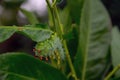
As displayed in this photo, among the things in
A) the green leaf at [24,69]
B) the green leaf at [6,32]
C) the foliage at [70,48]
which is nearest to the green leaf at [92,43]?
the foliage at [70,48]

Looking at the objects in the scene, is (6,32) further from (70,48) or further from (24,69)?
(70,48)

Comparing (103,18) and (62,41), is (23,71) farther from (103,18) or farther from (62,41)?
(103,18)

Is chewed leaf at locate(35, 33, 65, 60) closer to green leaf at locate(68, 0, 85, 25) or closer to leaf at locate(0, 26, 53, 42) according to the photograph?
leaf at locate(0, 26, 53, 42)

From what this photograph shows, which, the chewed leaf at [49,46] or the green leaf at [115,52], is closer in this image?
the chewed leaf at [49,46]

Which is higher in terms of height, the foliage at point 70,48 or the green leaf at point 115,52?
the foliage at point 70,48

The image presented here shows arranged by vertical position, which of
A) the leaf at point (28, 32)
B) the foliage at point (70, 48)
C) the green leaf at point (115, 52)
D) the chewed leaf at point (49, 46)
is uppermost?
the leaf at point (28, 32)

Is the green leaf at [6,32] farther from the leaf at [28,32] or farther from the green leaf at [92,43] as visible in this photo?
the green leaf at [92,43]

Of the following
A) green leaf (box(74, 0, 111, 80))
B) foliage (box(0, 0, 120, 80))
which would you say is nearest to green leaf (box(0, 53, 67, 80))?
foliage (box(0, 0, 120, 80))

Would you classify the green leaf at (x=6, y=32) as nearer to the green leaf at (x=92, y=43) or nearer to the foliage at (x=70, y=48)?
the foliage at (x=70, y=48)
